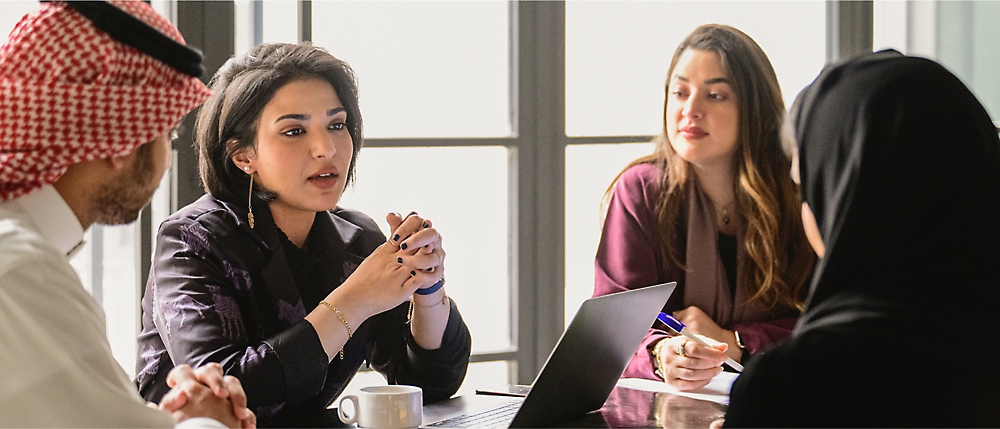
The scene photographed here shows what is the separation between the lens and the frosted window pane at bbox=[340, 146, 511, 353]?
297 centimetres

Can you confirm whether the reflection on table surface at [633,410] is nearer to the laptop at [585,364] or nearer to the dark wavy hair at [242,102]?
the laptop at [585,364]

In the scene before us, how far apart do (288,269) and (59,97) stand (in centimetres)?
77

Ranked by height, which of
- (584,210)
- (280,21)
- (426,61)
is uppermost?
(280,21)

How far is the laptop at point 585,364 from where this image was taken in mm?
1519

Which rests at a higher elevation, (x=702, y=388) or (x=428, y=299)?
(x=428, y=299)

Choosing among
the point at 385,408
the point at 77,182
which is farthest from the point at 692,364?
the point at 77,182

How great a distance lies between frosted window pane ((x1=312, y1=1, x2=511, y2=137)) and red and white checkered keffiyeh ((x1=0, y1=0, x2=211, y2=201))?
5.05 ft

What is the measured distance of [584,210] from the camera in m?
3.23

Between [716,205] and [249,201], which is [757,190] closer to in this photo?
[716,205]

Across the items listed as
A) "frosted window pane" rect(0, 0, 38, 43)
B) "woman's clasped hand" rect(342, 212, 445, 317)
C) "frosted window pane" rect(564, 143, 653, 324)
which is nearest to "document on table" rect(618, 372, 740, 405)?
"woman's clasped hand" rect(342, 212, 445, 317)

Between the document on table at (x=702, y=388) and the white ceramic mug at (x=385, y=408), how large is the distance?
533 mm

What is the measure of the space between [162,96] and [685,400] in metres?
1.04

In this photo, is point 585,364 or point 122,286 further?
point 122,286

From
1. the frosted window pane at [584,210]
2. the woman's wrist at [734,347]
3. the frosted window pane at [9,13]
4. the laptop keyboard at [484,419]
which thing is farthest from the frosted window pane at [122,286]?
the woman's wrist at [734,347]
